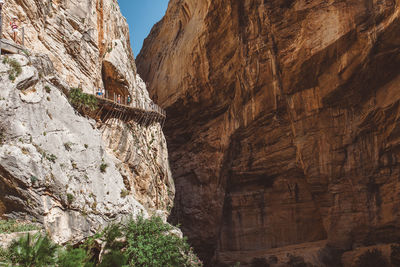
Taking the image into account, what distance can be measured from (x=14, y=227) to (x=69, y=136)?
4.68 metres

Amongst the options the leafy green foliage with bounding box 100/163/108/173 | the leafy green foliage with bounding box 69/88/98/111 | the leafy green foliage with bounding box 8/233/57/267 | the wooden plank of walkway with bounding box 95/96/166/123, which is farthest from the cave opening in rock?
the leafy green foliage with bounding box 8/233/57/267

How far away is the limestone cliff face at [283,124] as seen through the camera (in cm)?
2020

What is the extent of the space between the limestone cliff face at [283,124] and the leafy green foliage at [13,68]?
15959 mm

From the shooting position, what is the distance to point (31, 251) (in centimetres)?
992

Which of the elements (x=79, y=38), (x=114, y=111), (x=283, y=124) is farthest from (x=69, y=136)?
(x=283, y=124)

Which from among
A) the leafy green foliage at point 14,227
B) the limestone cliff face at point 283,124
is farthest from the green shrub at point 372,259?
the leafy green foliage at point 14,227

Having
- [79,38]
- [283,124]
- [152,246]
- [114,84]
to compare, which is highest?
[79,38]

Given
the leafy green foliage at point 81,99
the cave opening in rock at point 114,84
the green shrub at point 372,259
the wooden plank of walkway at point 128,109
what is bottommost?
the green shrub at point 372,259

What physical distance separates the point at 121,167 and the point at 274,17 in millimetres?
14504

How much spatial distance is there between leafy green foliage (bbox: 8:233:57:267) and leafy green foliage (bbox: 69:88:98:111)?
24.2 feet

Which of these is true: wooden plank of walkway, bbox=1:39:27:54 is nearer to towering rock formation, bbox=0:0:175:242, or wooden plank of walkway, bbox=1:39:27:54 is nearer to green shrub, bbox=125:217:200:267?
towering rock formation, bbox=0:0:175:242

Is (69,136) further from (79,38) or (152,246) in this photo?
(79,38)

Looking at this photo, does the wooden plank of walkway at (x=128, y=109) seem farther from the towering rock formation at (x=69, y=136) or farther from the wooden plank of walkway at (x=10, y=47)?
the wooden plank of walkway at (x=10, y=47)

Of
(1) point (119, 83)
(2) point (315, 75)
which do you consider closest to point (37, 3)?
(1) point (119, 83)
